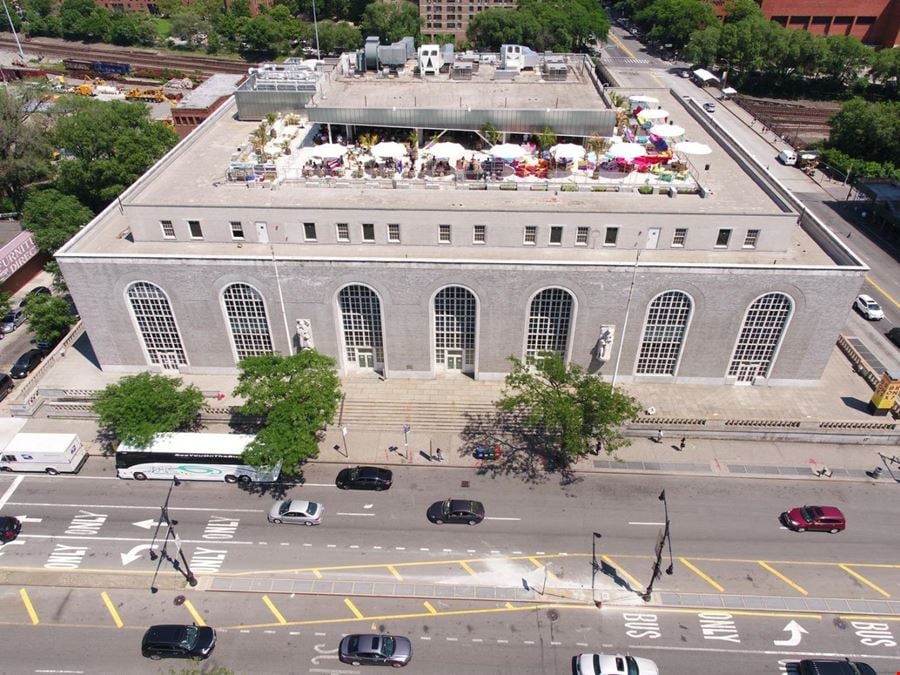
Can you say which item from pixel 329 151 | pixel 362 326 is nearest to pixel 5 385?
pixel 362 326

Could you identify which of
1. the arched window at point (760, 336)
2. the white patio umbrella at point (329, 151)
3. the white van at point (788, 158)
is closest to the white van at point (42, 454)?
the white patio umbrella at point (329, 151)

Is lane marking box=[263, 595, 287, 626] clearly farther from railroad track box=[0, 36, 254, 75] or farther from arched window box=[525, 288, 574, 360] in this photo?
railroad track box=[0, 36, 254, 75]

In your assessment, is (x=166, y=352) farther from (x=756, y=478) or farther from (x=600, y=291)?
(x=756, y=478)

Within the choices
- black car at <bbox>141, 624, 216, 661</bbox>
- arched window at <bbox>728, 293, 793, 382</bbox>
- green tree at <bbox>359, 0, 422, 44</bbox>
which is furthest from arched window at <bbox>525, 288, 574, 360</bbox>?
green tree at <bbox>359, 0, 422, 44</bbox>

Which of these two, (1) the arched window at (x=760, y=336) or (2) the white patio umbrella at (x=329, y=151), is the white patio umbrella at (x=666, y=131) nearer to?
(1) the arched window at (x=760, y=336)

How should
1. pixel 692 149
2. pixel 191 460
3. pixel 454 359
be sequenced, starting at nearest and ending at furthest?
1. pixel 191 460
2. pixel 454 359
3. pixel 692 149

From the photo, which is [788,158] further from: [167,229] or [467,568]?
[167,229]
